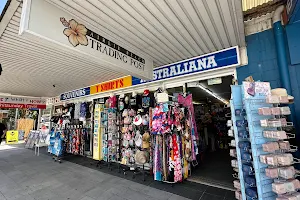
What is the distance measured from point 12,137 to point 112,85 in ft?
36.2

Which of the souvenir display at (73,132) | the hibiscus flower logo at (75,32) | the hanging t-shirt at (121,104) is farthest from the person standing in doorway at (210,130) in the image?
the hibiscus flower logo at (75,32)

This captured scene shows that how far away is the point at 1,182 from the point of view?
153 inches

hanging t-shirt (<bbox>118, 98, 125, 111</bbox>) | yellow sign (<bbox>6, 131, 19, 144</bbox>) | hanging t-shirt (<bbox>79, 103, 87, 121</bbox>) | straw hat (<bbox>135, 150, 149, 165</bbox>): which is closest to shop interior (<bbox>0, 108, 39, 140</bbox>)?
yellow sign (<bbox>6, 131, 19, 144</bbox>)

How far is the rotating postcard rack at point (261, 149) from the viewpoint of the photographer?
1888mm

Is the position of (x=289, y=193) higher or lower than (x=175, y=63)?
lower

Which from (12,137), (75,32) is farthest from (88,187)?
(12,137)

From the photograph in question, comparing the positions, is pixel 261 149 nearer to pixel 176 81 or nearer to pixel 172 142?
pixel 172 142

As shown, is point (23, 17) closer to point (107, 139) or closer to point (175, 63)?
point (175, 63)

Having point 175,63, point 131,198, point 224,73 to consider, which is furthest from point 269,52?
point 131,198

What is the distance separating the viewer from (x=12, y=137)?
1122 cm

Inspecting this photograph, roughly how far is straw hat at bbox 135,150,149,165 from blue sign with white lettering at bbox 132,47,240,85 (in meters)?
2.24

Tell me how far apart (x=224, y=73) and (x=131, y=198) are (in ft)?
11.7

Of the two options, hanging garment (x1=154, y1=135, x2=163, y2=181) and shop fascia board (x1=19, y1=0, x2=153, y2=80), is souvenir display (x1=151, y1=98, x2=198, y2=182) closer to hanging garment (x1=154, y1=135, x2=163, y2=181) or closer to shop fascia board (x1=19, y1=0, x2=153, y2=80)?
hanging garment (x1=154, y1=135, x2=163, y2=181)

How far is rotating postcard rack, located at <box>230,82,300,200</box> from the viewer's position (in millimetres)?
1888
